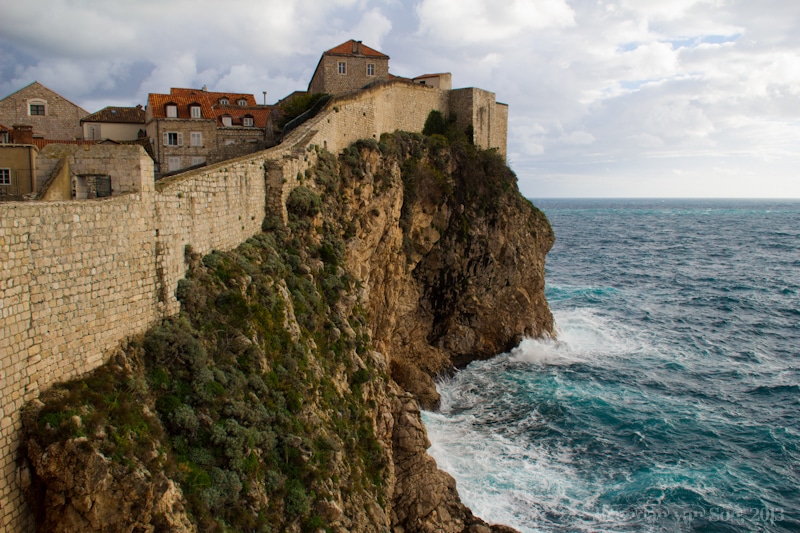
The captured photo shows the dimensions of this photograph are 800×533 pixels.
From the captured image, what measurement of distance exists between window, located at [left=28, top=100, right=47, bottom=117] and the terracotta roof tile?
3047 millimetres

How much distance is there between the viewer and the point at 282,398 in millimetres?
14906

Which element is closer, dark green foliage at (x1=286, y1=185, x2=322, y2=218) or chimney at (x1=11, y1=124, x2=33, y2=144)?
chimney at (x1=11, y1=124, x2=33, y2=144)

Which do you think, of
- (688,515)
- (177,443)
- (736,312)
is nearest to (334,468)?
(177,443)

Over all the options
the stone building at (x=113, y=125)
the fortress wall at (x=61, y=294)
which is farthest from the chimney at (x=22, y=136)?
the fortress wall at (x=61, y=294)

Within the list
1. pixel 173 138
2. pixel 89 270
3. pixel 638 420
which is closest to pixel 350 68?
pixel 173 138

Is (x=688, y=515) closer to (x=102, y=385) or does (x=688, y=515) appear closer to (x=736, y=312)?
(x=102, y=385)

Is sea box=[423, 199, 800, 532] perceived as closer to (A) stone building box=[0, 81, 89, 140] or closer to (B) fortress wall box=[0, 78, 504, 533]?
(B) fortress wall box=[0, 78, 504, 533]

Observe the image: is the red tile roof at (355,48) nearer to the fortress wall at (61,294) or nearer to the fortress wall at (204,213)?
the fortress wall at (204,213)

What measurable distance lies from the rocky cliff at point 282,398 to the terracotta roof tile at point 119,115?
13.4 meters

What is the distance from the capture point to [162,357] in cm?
1257

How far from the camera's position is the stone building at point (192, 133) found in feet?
98.6

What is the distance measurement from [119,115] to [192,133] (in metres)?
6.02

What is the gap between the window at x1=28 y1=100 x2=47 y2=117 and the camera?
33.2 m

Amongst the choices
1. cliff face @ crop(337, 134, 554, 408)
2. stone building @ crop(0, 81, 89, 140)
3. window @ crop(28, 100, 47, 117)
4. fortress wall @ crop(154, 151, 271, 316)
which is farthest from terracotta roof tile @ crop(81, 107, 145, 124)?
fortress wall @ crop(154, 151, 271, 316)
